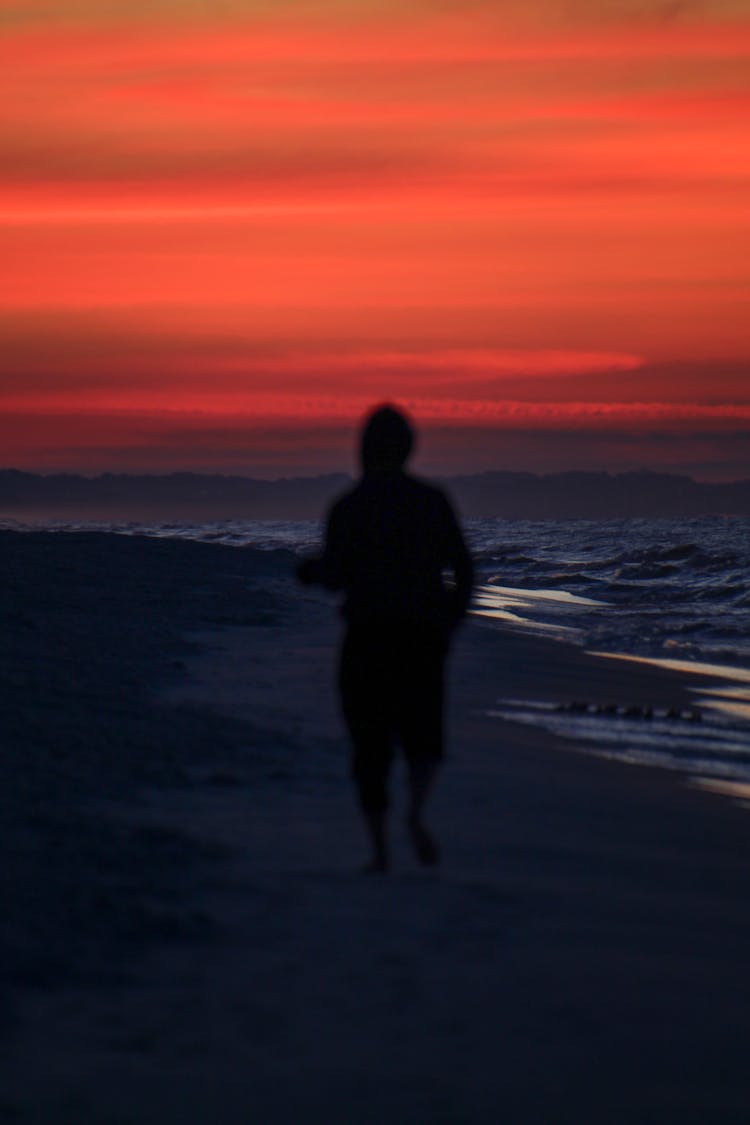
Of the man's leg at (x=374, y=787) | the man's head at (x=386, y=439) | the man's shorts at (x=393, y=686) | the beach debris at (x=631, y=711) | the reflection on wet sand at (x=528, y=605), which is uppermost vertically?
the man's head at (x=386, y=439)

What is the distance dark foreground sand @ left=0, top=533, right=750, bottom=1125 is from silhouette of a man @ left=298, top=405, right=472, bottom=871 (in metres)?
0.38

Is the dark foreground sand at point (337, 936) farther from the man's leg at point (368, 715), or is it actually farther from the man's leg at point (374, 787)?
the man's leg at point (368, 715)

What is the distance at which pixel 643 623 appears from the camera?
20625 millimetres

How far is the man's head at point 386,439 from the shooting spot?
553 centimetres

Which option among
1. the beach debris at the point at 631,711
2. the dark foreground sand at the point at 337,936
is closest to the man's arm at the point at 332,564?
the dark foreground sand at the point at 337,936

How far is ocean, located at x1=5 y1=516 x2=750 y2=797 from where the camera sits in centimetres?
918

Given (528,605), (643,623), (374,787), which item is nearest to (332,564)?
(374,787)

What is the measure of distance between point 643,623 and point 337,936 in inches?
652

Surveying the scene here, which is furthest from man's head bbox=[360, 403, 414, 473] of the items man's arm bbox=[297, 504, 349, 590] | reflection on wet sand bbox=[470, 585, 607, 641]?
reflection on wet sand bbox=[470, 585, 607, 641]

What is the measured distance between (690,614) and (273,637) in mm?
9797

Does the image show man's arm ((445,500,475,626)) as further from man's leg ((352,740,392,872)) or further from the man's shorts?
man's leg ((352,740,392,872))

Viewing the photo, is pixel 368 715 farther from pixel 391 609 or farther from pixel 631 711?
pixel 631 711

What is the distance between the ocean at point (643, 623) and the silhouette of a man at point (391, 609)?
2.78m

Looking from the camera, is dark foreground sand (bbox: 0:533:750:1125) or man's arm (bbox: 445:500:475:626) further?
man's arm (bbox: 445:500:475:626)
